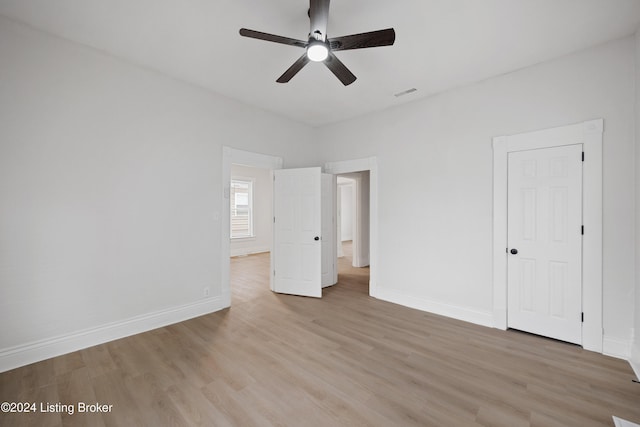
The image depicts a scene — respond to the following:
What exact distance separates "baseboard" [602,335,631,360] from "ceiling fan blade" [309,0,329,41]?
3.80 m

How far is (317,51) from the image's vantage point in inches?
82.4

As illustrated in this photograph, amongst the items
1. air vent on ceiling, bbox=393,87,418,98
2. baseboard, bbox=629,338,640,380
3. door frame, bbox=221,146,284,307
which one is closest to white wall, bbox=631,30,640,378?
baseboard, bbox=629,338,640,380

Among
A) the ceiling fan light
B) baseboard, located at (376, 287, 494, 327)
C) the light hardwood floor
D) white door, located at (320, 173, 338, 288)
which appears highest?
the ceiling fan light

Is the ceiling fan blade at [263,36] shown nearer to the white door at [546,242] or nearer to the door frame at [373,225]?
the door frame at [373,225]

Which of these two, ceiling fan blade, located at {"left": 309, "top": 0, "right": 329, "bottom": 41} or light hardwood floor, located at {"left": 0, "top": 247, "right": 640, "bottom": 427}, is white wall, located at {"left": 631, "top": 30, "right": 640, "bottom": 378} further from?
ceiling fan blade, located at {"left": 309, "top": 0, "right": 329, "bottom": 41}

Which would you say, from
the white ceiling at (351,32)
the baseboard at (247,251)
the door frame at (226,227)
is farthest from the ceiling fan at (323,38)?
the baseboard at (247,251)

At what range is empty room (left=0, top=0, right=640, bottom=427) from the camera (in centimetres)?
206

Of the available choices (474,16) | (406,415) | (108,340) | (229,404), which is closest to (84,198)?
(108,340)

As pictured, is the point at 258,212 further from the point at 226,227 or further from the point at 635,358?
the point at 635,358

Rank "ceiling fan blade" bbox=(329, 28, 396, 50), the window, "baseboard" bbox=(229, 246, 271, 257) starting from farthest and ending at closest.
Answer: the window < "baseboard" bbox=(229, 246, 271, 257) < "ceiling fan blade" bbox=(329, 28, 396, 50)

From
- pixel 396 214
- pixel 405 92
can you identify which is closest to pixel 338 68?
pixel 405 92

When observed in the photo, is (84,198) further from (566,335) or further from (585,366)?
(566,335)

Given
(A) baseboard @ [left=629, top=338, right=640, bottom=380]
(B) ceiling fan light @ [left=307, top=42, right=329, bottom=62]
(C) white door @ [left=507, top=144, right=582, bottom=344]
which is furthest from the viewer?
(C) white door @ [left=507, top=144, right=582, bottom=344]

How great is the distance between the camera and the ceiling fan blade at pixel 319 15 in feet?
5.93
